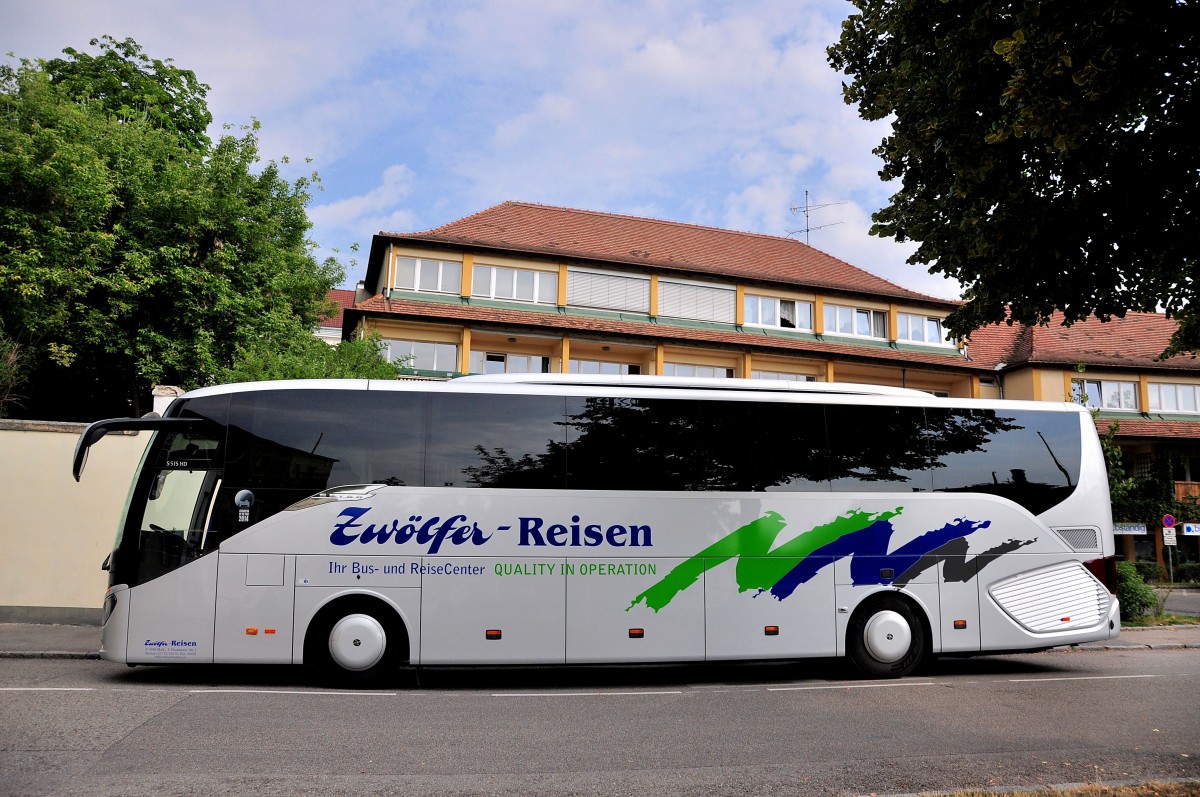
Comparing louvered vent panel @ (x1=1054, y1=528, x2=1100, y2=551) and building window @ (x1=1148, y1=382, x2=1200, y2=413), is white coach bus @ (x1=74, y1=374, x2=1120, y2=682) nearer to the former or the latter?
louvered vent panel @ (x1=1054, y1=528, x2=1100, y2=551)

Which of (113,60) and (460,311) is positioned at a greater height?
(113,60)

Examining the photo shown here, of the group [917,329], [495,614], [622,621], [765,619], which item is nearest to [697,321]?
[917,329]

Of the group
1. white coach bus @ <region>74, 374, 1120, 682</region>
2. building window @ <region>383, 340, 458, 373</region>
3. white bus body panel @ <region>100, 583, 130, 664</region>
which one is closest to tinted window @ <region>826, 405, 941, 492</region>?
white coach bus @ <region>74, 374, 1120, 682</region>

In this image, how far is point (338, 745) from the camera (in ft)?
22.3

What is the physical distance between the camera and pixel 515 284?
33250 mm

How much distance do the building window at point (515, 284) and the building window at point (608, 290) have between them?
0.74 metres

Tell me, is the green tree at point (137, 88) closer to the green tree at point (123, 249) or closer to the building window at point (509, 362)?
Result: the green tree at point (123, 249)

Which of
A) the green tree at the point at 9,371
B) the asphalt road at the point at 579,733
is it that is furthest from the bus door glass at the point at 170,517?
the green tree at the point at 9,371

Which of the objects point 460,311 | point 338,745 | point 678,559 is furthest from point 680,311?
point 338,745

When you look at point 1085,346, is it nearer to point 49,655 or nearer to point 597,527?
point 597,527

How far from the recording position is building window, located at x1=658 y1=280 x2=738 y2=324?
35.1 meters

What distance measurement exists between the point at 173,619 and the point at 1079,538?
11202mm

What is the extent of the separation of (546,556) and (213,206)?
20.2m

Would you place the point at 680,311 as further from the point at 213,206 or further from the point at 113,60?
the point at 113,60
